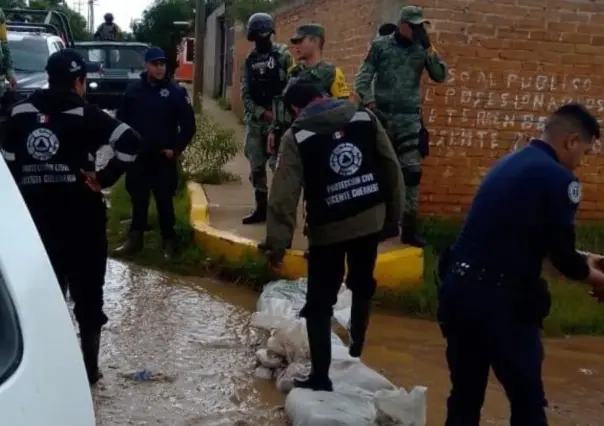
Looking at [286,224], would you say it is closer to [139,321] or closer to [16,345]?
[139,321]

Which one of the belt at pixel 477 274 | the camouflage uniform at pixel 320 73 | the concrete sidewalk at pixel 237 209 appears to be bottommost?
the concrete sidewalk at pixel 237 209

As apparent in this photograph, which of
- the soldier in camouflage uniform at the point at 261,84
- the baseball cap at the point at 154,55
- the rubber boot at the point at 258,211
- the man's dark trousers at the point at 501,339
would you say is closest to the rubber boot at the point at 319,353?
the man's dark trousers at the point at 501,339

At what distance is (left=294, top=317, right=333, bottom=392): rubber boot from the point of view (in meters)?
4.72

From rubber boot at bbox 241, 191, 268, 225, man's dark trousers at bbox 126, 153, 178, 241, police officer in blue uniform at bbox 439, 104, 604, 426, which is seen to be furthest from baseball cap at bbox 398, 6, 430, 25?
police officer in blue uniform at bbox 439, 104, 604, 426

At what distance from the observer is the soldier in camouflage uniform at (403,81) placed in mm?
7086

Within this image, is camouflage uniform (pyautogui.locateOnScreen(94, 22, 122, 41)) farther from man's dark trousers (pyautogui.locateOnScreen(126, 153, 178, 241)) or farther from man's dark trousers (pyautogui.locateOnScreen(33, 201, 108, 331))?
man's dark trousers (pyautogui.locateOnScreen(33, 201, 108, 331))

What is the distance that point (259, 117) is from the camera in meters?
7.86

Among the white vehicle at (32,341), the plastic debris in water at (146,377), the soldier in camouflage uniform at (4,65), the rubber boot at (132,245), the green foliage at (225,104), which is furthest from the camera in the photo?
the green foliage at (225,104)

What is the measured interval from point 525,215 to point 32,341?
2141 millimetres

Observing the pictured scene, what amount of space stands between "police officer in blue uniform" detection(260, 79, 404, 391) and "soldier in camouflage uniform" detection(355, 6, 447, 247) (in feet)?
7.49

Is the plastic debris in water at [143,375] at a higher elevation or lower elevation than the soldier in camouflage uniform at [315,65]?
lower

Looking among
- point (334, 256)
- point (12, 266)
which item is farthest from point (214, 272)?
point (12, 266)

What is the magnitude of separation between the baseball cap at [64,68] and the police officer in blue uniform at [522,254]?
2.18 metres

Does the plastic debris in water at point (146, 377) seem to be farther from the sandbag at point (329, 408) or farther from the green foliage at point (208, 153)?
the green foliage at point (208, 153)
